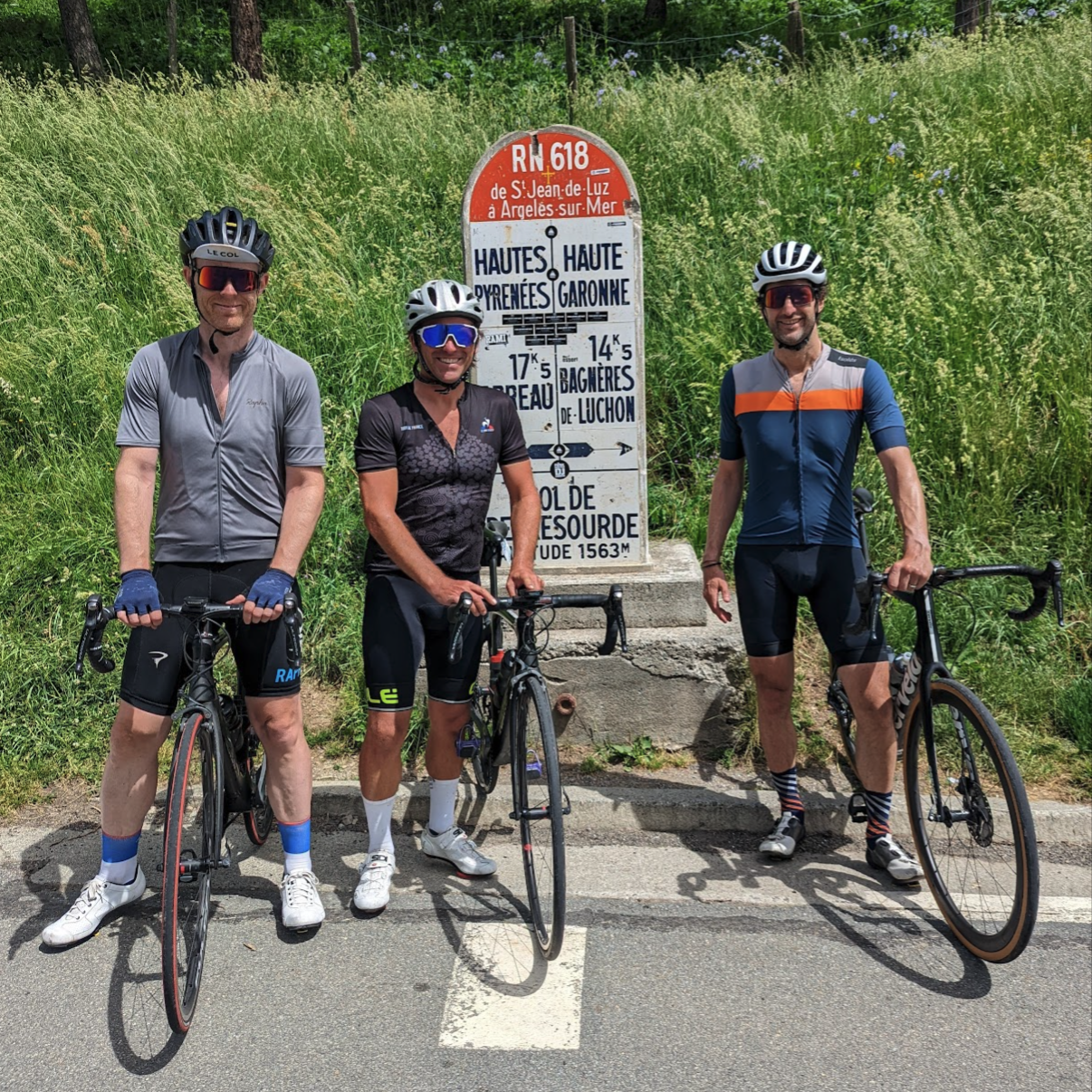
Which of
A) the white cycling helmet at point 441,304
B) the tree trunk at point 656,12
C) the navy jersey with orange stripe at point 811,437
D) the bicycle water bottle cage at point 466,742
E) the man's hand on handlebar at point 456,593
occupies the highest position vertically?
the tree trunk at point 656,12

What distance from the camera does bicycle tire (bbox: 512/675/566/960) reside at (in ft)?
11.4

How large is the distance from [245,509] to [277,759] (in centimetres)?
88

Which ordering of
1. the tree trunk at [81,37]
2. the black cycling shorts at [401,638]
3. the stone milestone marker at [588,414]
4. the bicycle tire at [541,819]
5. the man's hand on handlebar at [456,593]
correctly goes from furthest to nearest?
the tree trunk at [81,37] → the stone milestone marker at [588,414] → the black cycling shorts at [401,638] → the man's hand on handlebar at [456,593] → the bicycle tire at [541,819]

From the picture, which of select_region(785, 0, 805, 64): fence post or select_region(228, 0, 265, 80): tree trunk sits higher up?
select_region(228, 0, 265, 80): tree trunk

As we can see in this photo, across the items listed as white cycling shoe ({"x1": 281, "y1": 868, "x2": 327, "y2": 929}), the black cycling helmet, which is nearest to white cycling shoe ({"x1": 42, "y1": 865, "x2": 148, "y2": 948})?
white cycling shoe ({"x1": 281, "y1": 868, "x2": 327, "y2": 929})

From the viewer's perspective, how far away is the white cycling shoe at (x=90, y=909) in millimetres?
3703

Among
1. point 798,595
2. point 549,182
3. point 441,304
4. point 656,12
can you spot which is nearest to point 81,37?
point 656,12

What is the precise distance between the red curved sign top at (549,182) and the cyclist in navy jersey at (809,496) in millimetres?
1342

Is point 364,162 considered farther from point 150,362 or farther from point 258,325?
point 150,362

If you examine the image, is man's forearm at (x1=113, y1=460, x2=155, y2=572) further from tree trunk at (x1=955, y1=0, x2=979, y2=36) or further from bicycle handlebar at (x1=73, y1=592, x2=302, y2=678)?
tree trunk at (x1=955, y1=0, x2=979, y2=36)

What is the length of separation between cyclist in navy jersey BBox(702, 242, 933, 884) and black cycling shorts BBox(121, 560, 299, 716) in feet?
5.77

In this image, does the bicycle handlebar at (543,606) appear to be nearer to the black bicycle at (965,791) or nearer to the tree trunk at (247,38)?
the black bicycle at (965,791)

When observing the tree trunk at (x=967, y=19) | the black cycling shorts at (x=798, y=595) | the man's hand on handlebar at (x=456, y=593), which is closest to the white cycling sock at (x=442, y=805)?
the man's hand on handlebar at (x=456, y=593)

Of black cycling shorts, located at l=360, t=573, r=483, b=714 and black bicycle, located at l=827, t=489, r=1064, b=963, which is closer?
black bicycle, located at l=827, t=489, r=1064, b=963
